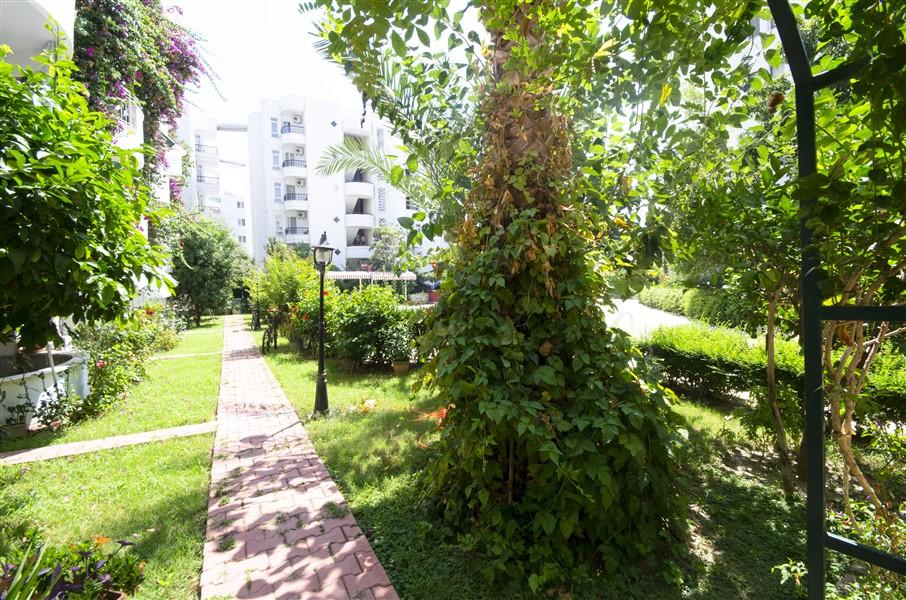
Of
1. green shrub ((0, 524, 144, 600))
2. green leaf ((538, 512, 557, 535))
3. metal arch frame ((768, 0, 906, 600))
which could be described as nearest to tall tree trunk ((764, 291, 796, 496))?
green leaf ((538, 512, 557, 535))

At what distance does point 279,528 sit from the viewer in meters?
3.62

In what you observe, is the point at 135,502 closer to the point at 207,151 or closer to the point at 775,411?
the point at 775,411

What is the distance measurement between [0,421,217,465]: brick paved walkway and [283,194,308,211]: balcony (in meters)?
33.9

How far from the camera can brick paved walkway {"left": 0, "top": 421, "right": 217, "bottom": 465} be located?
5.19 meters

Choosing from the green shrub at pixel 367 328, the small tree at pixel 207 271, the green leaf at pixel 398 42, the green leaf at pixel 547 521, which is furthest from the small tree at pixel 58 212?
the small tree at pixel 207 271

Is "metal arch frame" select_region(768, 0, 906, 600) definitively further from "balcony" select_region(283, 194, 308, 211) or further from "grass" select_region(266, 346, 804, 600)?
"balcony" select_region(283, 194, 308, 211)

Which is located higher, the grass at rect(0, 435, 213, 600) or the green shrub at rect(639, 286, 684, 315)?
the green shrub at rect(639, 286, 684, 315)

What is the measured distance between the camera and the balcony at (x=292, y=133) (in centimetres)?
3794

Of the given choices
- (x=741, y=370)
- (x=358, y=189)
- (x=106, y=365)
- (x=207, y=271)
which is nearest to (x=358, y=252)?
(x=358, y=189)

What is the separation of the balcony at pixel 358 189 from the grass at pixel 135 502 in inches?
1356

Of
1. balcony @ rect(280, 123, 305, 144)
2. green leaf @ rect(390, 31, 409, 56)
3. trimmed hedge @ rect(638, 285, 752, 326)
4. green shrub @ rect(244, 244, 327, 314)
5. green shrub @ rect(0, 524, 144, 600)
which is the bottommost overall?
green shrub @ rect(0, 524, 144, 600)

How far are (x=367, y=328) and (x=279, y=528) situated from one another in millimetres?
6383

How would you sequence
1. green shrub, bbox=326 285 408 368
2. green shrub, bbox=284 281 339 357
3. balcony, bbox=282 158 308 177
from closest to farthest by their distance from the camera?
green shrub, bbox=326 285 408 368 < green shrub, bbox=284 281 339 357 < balcony, bbox=282 158 308 177

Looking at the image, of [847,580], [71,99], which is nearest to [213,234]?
[71,99]
